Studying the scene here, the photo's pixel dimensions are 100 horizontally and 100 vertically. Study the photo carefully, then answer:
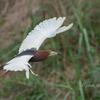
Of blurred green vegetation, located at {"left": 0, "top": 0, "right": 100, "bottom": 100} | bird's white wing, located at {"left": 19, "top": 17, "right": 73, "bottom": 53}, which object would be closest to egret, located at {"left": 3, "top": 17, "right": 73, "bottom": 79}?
bird's white wing, located at {"left": 19, "top": 17, "right": 73, "bottom": 53}

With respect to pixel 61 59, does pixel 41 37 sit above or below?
above

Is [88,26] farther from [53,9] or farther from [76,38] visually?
[53,9]

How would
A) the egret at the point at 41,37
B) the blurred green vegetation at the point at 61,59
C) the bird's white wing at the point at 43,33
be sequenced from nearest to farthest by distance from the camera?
1. the egret at the point at 41,37
2. the bird's white wing at the point at 43,33
3. the blurred green vegetation at the point at 61,59

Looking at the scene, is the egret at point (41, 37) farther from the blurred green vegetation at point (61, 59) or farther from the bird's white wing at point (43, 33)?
the blurred green vegetation at point (61, 59)

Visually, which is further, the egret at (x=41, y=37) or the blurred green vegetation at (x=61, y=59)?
the blurred green vegetation at (x=61, y=59)

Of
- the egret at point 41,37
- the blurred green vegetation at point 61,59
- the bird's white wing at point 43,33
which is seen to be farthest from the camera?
the blurred green vegetation at point 61,59

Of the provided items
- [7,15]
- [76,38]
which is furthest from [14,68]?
[7,15]

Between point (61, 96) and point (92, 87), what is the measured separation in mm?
713

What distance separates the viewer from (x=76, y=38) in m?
4.18

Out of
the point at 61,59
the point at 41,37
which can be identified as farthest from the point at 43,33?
the point at 61,59

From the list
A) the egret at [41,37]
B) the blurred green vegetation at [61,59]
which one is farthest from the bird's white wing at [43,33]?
the blurred green vegetation at [61,59]

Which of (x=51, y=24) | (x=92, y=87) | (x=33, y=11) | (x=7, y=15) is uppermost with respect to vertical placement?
(x=7, y=15)

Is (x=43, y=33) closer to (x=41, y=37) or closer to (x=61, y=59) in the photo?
(x=41, y=37)

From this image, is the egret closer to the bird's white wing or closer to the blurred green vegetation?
the bird's white wing
